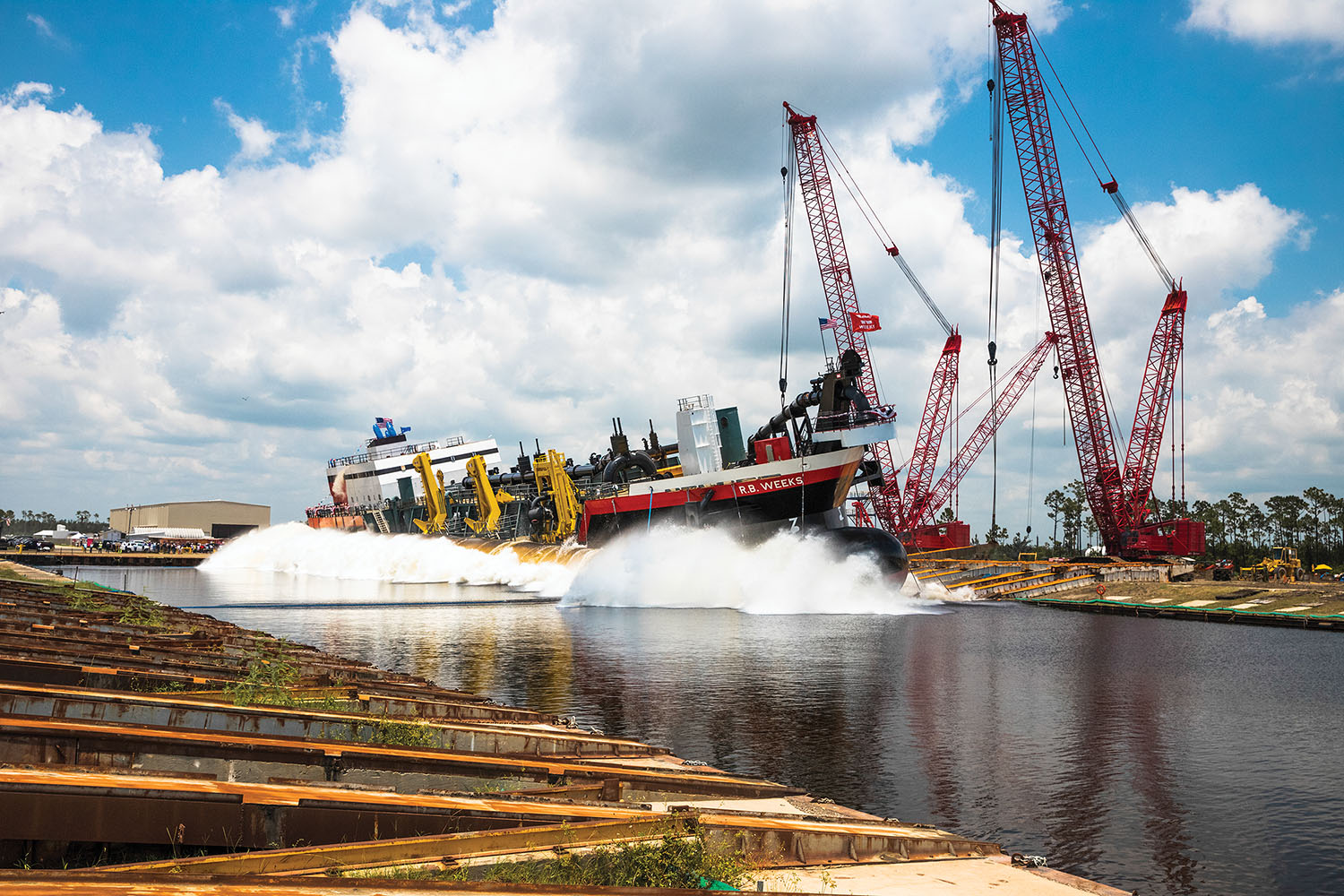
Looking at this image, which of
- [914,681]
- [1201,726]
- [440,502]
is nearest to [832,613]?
[914,681]

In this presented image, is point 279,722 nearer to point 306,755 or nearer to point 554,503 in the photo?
point 306,755

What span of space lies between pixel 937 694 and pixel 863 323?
73775 mm

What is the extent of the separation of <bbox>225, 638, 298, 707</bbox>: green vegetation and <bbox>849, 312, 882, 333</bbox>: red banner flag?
81.9m

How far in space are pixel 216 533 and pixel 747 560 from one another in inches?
6805

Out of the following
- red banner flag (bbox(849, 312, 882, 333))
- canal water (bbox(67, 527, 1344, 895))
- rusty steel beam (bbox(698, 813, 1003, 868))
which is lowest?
canal water (bbox(67, 527, 1344, 895))

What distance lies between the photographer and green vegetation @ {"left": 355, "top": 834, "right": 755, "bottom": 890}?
18.1 feet

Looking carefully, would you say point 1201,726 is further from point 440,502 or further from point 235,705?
point 440,502

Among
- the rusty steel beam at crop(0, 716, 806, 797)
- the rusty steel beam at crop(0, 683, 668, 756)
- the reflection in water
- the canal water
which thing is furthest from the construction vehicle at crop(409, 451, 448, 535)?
the rusty steel beam at crop(0, 716, 806, 797)

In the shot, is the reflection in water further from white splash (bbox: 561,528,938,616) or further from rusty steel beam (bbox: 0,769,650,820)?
white splash (bbox: 561,528,938,616)

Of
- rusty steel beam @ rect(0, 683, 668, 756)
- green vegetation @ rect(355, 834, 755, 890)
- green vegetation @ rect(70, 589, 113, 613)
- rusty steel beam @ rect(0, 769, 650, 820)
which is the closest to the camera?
rusty steel beam @ rect(0, 769, 650, 820)

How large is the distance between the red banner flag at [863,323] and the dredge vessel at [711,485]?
24.7 meters

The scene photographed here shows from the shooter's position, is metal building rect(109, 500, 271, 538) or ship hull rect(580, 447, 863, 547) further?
metal building rect(109, 500, 271, 538)

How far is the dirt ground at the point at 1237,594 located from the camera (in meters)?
54.0

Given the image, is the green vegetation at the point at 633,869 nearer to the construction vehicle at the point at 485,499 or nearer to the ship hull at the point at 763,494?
the ship hull at the point at 763,494
